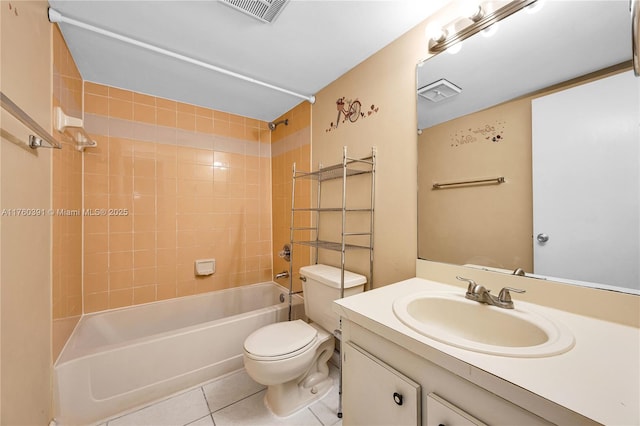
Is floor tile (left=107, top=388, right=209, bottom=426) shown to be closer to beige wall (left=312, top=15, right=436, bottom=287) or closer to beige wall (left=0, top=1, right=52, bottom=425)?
beige wall (left=0, top=1, right=52, bottom=425)

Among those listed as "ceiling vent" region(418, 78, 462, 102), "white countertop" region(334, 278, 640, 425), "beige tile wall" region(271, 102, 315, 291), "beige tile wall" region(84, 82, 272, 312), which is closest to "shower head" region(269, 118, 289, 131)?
"beige tile wall" region(271, 102, 315, 291)

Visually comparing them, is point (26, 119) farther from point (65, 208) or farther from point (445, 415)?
point (445, 415)

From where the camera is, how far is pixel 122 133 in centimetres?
199

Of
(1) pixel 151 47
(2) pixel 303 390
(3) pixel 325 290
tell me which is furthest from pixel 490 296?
(1) pixel 151 47

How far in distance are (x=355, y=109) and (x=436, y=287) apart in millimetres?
1241

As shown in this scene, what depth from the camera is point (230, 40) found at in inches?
56.4

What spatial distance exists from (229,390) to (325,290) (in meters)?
0.93

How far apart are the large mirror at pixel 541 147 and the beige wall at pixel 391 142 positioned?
0.11 m

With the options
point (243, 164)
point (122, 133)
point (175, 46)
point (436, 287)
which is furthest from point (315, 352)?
point (122, 133)

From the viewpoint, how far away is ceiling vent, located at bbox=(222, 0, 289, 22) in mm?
1159

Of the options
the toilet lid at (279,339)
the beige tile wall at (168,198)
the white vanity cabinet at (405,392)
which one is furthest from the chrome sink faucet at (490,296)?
the beige tile wall at (168,198)

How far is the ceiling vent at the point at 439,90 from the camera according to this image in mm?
1192

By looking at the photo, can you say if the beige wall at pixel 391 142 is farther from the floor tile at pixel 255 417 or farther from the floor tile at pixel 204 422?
the floor tile at pixel 204 422

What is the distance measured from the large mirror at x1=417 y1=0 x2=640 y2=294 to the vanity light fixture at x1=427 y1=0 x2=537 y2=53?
0.10 feet
